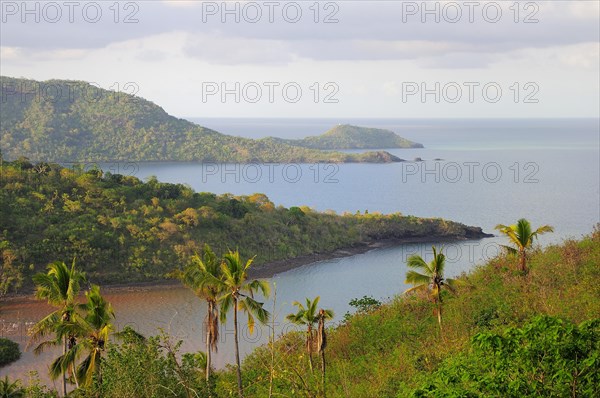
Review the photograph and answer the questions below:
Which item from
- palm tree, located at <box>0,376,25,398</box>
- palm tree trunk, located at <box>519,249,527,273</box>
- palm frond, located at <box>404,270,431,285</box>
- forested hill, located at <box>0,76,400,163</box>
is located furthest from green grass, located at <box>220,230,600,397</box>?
forested hill, located at <box>0,76,400,163</box>

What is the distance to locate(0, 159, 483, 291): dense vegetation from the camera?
42.6m

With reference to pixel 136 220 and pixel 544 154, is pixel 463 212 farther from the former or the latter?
pixel 544 154

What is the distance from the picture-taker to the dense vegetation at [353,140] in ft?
541

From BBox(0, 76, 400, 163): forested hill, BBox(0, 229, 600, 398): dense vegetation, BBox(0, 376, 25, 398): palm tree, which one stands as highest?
BBox(0, 76, 400, 163): forested hill

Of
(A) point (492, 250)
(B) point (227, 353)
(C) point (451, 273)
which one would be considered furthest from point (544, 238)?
(B) point (227, 353)

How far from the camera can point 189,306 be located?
3778cm

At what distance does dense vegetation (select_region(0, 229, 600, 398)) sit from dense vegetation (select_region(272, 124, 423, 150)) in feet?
444

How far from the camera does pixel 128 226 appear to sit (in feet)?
150

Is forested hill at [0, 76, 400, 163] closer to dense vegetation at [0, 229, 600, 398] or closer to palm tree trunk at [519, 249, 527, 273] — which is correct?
dense vegetation at [0, 229, 600, 398]

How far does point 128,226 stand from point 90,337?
96.4ft

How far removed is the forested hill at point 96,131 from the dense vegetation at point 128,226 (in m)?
43.8

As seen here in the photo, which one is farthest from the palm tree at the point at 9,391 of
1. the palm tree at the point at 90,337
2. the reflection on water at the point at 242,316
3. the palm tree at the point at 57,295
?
the reflection on water at the point at 242,316

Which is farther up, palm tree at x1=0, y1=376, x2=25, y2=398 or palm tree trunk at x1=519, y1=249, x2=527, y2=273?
palm tree trunk at x1=519, y1=249, x2=527, y2=273

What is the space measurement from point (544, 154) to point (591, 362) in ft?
460
